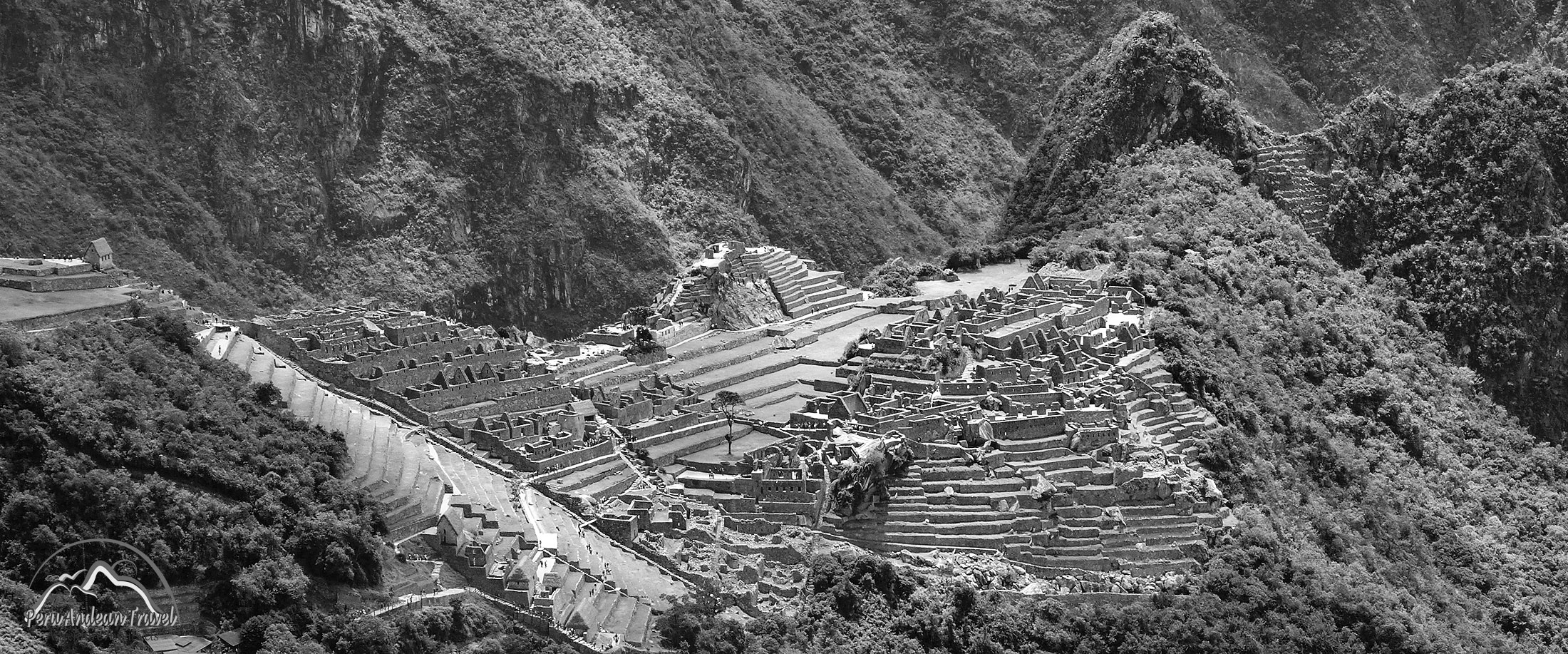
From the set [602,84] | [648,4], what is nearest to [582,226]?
[602,84]

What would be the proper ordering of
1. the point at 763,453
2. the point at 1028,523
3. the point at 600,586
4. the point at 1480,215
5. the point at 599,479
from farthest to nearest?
the point at 1480,215 → the point at 763,453 → the point at 599,479 → the point at 1028,523 → the point at 600,586

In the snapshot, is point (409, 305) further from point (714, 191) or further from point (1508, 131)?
point (1508, 131)

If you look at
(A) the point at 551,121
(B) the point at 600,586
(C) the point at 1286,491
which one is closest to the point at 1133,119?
(C) the point at 1286,491

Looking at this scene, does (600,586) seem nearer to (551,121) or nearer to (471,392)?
(471,392)

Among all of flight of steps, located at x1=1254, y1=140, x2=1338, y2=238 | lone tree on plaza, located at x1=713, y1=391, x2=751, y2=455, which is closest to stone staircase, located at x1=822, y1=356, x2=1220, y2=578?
lone tree on plaza, located at x1=713, y1=391, x2=751, y2=455

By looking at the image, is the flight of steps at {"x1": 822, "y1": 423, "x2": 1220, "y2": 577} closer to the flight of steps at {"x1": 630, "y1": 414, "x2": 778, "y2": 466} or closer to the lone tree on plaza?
the flight of steps at {"x1": 630, "y1": 414, "x2": 778, "y2": 466}
